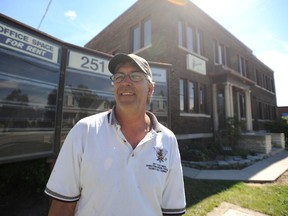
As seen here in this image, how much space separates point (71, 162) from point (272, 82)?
30.1m

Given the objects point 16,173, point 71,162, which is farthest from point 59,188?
point 16,173

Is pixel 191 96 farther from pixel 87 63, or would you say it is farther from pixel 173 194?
pixel 173 194

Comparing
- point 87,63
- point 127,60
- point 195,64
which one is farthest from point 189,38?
point 127,60

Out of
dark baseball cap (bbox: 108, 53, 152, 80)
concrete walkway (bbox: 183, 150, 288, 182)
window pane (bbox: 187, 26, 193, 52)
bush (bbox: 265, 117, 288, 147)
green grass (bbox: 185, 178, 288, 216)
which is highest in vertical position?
window pane (bbox: 187, 26, 193, 52)

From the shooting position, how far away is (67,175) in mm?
1385

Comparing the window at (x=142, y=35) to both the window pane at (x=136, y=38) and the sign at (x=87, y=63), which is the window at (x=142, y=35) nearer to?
the window pane at (x=136, y=38)

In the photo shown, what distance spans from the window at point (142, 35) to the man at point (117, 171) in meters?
10.1

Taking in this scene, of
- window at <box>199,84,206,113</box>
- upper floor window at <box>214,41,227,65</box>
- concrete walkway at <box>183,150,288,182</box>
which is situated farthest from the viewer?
upper floor window at <box>214,41,227,65</box>

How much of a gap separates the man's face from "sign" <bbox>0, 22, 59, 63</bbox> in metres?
2.53

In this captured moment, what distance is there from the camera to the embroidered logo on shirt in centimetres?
162

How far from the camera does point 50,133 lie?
3854mm

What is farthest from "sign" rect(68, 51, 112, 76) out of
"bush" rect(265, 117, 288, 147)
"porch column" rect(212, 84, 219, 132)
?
"bush" rect(265, 117, 288, 147)

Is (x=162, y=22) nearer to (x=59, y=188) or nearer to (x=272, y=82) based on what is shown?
(x=59, y=188)

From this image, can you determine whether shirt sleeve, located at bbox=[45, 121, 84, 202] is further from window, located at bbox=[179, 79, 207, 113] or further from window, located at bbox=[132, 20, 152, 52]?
window, located at bbox=[132, 20, 152, 52]
